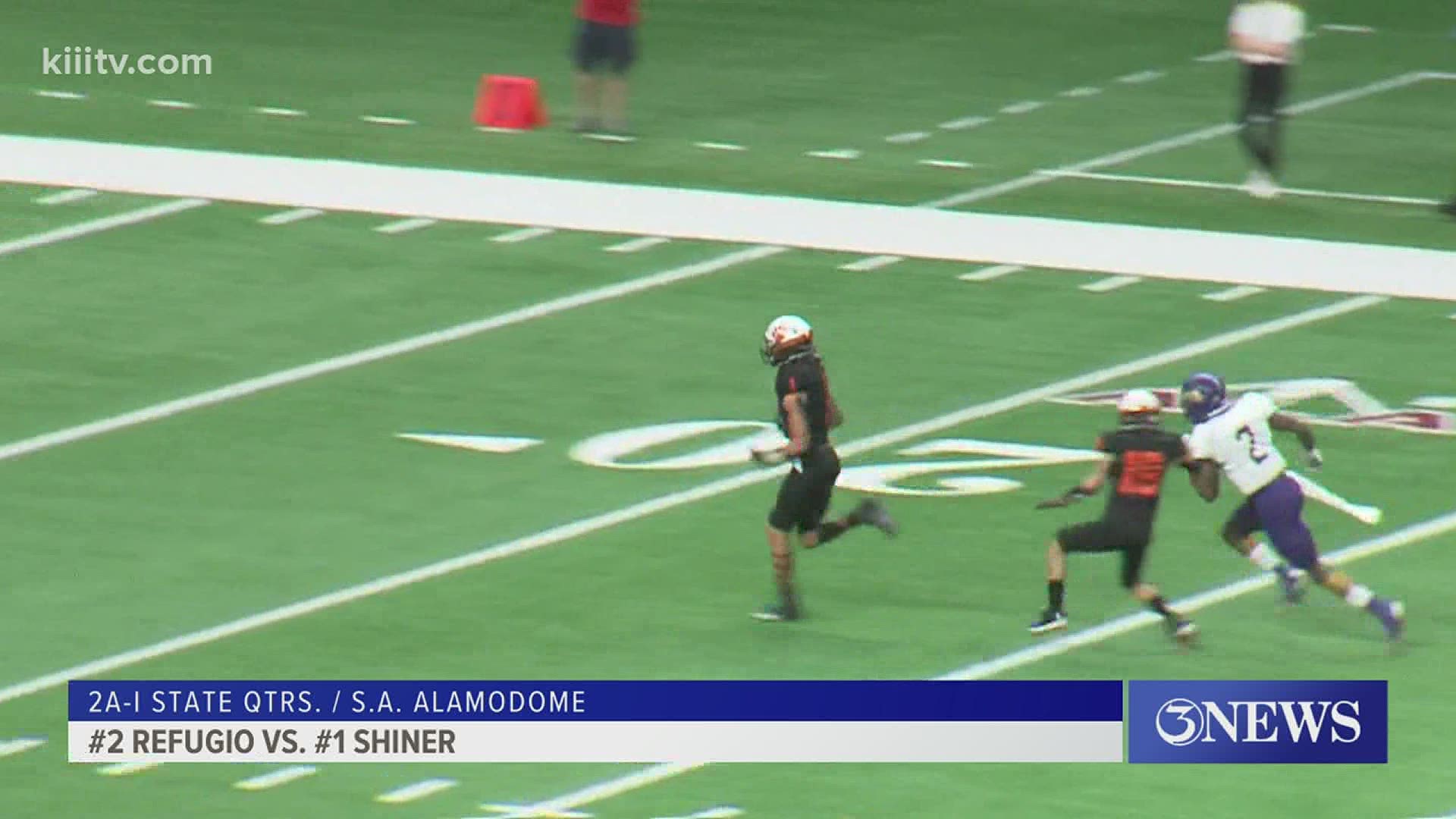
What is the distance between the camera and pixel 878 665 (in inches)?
736

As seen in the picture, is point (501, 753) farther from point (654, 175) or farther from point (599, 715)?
point (654, 175)

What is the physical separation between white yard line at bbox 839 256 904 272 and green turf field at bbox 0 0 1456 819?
0.46 feet

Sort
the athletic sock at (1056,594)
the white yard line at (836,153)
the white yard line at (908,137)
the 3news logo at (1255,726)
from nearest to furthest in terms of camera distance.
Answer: the 3news logo at (1255,726), the athletic sock at (1056,594), the white yard line at (836,153), the white yard line at (908,137)

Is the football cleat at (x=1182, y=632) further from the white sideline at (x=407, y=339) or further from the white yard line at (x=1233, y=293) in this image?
the white yard line at (x=1233, y=293)

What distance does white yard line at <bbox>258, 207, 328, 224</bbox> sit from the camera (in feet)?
91.2

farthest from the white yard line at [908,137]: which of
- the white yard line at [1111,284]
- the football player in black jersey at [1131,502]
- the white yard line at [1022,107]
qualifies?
the football player in black jersey at [1131,502]

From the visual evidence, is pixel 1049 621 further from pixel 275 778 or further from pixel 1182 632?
pixel 275 778

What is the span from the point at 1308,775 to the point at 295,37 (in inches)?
769

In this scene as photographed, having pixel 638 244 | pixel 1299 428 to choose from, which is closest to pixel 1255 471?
pixel 1299 428

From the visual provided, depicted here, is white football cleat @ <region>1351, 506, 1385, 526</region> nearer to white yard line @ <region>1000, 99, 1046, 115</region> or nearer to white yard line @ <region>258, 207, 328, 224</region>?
white yard line @ <region>258, 207, 328, 224</region>

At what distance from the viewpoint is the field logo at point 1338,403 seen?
74.7ft

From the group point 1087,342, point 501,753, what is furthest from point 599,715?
point 1087,342

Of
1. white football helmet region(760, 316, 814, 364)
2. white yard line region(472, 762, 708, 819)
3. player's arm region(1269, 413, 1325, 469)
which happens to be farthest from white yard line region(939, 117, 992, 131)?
white yard line region(472, 762, 708, 819)

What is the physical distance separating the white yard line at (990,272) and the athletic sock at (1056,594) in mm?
7373
